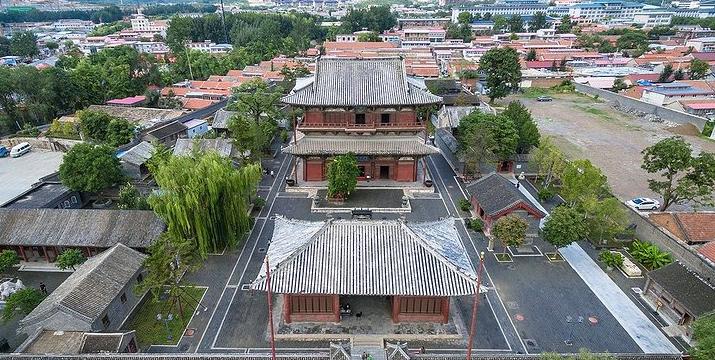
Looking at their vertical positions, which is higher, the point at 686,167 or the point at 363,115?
the point at 363,115

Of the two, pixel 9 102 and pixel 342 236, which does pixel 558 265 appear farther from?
pixel 9 102

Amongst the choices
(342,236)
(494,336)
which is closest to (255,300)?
(342,236)

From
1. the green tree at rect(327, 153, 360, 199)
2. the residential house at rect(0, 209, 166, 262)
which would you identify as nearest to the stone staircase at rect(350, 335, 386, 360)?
the residential house at rect(0, 209, 166, 262)

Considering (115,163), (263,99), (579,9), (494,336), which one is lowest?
(494,336)

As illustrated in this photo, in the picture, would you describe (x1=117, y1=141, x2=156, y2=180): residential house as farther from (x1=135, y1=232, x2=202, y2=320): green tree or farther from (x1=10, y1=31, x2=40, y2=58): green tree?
(x1=10, y1=31, x2=40, y2=58): green tree

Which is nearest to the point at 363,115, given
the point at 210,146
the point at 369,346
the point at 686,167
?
the point at 210,146

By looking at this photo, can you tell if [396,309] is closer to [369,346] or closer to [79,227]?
[369,346]

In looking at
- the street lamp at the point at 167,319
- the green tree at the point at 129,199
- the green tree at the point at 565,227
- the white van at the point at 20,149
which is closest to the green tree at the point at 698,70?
the green tree at the point at 565,227
